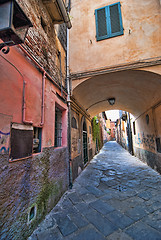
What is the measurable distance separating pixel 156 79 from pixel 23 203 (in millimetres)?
4899

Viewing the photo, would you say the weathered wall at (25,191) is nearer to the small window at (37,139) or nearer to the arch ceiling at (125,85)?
the small window at (37,139)

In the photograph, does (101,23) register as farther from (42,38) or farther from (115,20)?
(42,38)

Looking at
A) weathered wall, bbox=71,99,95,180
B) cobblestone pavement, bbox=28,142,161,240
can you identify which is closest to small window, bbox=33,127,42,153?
cobblestone pavement, bbox=28,142,161,240

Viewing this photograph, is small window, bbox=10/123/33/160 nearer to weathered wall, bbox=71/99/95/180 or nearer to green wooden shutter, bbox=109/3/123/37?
weathered wall, bbox=71/99/95/180

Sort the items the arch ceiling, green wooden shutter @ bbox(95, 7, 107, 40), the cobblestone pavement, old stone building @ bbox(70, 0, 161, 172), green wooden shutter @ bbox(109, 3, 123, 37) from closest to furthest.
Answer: the cobblestone pavement
old stone building @ bbox(70, 0, 161, 172)
the arch ceiling
green wooden shutter @ bbox(109, 3, 123, 37)
green wooden shutter @ bbox(95, 7, 107, 40)

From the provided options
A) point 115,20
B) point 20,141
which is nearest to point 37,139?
point 20,141

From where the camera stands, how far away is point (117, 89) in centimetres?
549

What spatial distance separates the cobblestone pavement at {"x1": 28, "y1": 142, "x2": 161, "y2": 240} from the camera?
2.03m

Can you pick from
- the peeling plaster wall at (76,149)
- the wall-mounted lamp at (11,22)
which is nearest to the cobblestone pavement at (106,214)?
the peeling plaster wall at (76,149)

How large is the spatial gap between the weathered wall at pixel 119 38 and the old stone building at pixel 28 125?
47.6 inches

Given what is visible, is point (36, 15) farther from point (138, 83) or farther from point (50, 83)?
point (138, 83)

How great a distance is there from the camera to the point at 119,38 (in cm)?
418

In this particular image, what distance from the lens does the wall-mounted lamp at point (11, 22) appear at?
3.88 ft

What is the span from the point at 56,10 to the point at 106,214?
18.2 feet
